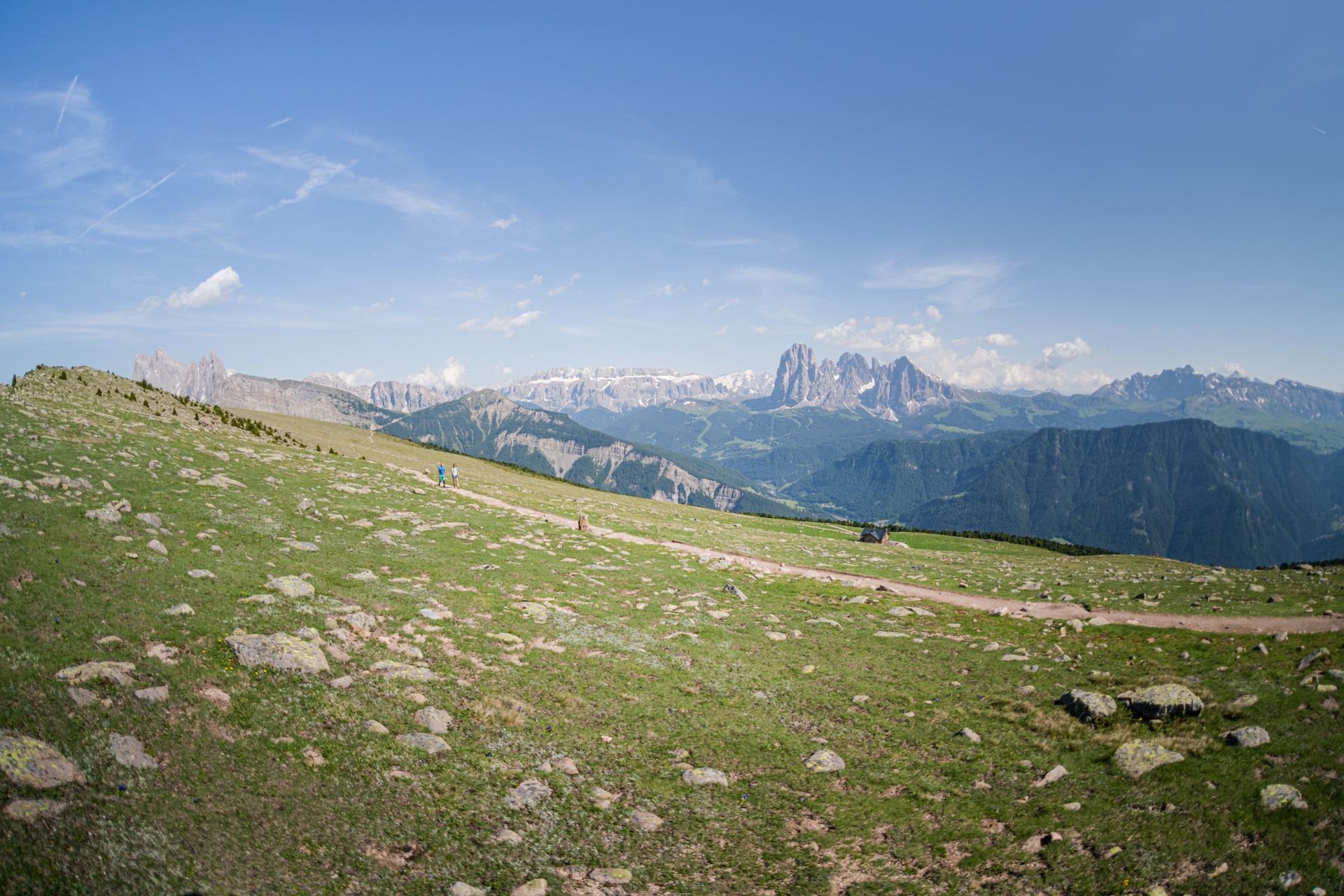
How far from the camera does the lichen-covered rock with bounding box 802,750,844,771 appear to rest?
43.0 feet

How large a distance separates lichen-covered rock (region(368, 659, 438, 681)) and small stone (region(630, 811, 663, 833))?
641 cm

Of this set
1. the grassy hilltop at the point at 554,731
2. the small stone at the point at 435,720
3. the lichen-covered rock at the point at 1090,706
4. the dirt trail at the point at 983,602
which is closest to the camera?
the grassy hilltop at the point at 554,731

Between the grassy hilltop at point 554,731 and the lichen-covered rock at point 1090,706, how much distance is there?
21 centimetres

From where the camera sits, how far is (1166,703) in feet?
45.9

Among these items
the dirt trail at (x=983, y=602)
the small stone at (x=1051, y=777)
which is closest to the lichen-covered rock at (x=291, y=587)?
the small stone at (x=1051, y=777)

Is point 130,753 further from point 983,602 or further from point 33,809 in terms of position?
point 983,602

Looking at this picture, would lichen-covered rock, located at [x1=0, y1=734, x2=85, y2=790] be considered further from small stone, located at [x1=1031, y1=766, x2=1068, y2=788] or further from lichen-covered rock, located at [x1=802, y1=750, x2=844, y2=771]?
small stone, located at [x1=1031, y1=766, x2=1068, y2=788]

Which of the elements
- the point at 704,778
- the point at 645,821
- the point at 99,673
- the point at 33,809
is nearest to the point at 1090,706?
the point at 704,778

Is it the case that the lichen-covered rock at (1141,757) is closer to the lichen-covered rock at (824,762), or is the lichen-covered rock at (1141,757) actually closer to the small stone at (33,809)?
the lichen-covered rock at (824,762)

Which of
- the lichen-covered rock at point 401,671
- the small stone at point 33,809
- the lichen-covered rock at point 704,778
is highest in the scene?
the small stone at point 33,809

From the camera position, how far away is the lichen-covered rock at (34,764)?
7684mm

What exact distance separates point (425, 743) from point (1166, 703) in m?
17.9

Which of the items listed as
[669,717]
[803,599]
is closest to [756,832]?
[669,717]

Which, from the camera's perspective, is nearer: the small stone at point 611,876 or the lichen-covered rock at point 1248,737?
the small stone at point 611,876
